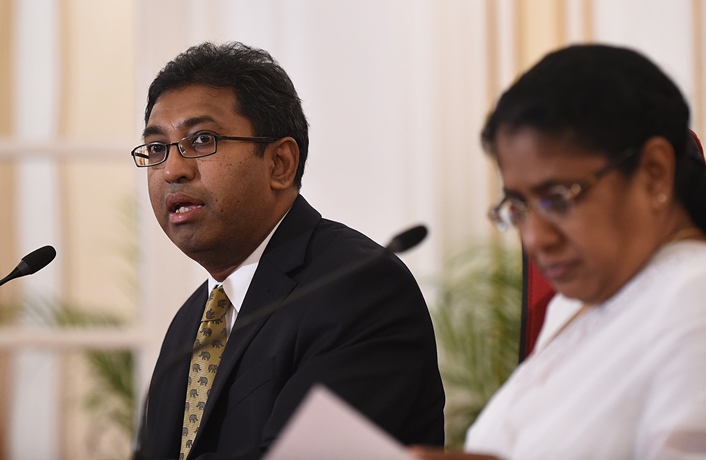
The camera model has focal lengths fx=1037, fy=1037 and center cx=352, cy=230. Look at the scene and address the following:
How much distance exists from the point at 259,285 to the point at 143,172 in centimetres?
141

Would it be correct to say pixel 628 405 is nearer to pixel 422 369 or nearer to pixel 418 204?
pixel 422 369

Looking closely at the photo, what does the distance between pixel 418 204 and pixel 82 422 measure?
1.32 m

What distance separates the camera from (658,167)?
127cm

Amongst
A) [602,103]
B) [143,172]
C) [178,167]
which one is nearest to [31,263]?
[178,167]

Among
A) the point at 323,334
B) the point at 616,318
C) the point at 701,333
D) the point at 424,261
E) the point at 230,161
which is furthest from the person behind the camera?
the point at 424,261

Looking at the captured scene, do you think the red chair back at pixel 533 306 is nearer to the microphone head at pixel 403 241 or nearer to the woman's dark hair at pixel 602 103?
the microphone head at pixel 403 241

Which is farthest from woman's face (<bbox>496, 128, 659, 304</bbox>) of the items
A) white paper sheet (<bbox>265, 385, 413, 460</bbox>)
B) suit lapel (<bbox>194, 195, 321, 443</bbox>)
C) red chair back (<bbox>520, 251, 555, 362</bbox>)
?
suit lapel (<bbox>194, 195, 321, 443</bbox>)

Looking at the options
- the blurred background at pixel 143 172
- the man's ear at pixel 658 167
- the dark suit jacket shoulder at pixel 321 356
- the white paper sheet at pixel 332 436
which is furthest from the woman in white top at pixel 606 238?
the blurred background at pixel 143 172

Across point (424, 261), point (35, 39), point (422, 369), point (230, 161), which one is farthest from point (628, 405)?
point (35, 39)

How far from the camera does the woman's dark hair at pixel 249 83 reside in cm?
225

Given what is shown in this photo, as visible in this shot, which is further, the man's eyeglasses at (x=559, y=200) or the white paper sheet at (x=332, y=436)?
the man's eyeglasses at (x=559, y=200)

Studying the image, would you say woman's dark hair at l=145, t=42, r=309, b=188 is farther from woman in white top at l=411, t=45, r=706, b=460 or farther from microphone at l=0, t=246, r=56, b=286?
woman in white top at l=411, t=45, r=706, b=460

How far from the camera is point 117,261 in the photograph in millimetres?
3471

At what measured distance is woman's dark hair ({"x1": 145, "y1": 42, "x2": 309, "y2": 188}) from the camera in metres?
2.25
